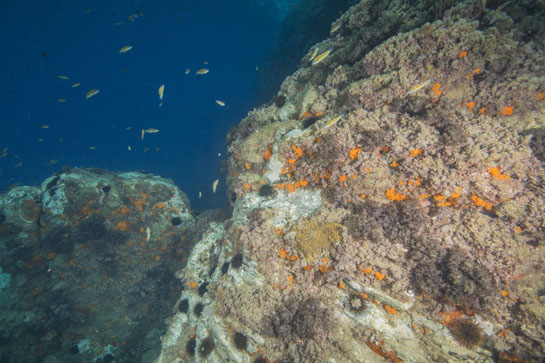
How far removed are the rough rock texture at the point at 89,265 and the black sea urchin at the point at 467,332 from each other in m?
12.4

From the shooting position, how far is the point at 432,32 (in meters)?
5.50

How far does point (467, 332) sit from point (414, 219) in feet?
7.14

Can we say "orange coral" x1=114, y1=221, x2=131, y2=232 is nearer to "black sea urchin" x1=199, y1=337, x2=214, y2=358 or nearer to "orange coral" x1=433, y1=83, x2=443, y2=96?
"black sea urchin" x1=199, y1=337, x2=214, y2=358

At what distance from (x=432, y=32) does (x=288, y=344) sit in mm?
8398

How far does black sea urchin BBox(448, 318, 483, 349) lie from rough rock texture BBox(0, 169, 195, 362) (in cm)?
1237

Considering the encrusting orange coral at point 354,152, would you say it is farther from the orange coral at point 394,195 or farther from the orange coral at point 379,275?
the orange coral at point 379,275

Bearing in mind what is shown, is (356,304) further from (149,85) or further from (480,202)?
(149,85)

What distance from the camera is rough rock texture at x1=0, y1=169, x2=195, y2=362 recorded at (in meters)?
11.0

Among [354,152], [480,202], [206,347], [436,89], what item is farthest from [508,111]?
[206,347]

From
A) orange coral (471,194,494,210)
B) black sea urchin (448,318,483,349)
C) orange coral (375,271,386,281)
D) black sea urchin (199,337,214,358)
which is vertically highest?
orange coral (471,194,494,210)

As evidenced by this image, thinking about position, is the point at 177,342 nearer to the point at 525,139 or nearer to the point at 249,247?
the point at 249,247

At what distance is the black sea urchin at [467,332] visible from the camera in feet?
13.3

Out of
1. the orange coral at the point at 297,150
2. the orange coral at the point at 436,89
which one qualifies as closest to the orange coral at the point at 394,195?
the orange coral at the point at 297,150

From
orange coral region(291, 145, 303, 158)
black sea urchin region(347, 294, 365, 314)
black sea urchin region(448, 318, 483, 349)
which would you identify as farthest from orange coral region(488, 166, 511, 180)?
orange coral region(291, 145, 303, 158)
